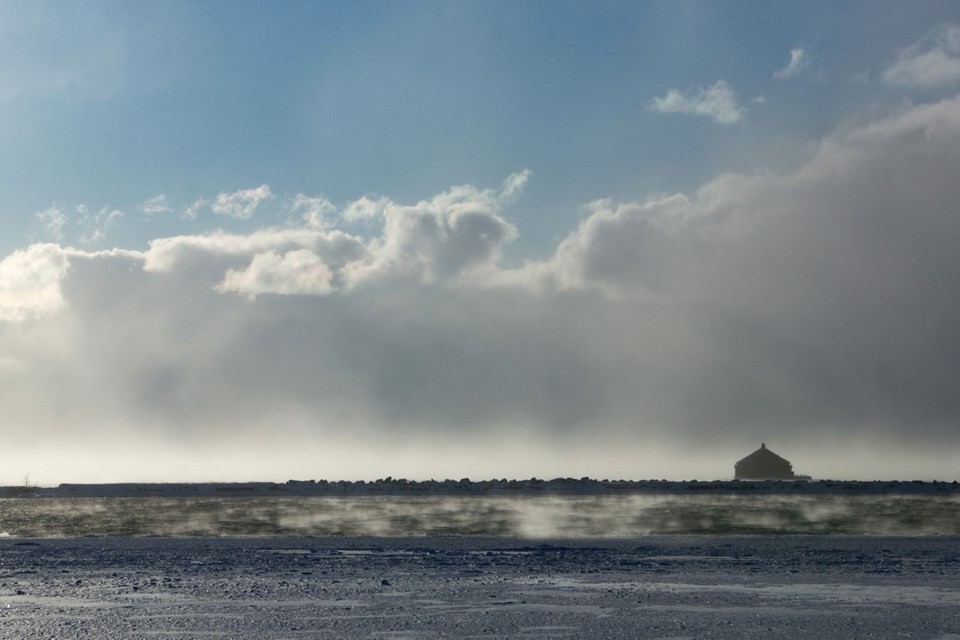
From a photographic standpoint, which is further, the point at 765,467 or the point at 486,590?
the point at 765,467

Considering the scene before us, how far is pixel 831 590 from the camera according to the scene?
848 inches

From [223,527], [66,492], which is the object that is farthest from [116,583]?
[66,492]

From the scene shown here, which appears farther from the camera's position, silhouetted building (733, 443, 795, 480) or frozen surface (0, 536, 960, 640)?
silhouetted building (733, 443, 795, 480)

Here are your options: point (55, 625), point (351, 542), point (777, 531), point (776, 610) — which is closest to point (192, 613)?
point (55, 625)

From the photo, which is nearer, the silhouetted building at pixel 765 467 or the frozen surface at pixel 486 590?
the frozen surface at pixel 486 590

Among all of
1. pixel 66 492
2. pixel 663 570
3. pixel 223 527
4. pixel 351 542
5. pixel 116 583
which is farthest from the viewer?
pixel 66 492

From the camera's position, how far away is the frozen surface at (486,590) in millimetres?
16906

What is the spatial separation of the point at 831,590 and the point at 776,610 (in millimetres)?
3417

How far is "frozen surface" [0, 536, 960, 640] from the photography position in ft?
55.5

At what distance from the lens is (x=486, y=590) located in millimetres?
21734

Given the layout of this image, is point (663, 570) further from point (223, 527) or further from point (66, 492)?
point (66, 492)

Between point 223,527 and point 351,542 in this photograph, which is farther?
point 223,527

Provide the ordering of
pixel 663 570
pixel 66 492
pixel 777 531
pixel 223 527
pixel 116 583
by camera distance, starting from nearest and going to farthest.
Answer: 1. pixel 116 583
2. pixel 663 570
3. pixel 777 531
4. pixel 223 527
5. pixel 66 492

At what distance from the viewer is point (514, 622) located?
57.3ft
